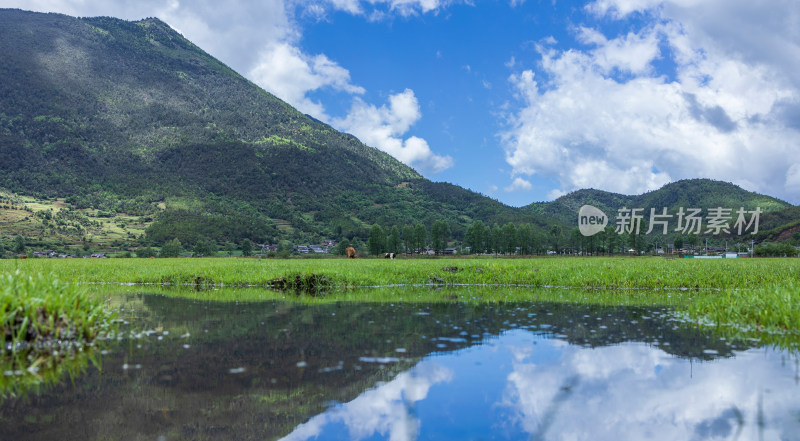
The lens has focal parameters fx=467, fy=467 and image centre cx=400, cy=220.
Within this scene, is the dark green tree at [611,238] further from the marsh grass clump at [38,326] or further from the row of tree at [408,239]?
the marsh grass clump at [38,326]

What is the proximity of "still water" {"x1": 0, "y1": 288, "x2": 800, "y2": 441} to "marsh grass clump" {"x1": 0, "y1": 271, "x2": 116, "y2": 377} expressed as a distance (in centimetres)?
87

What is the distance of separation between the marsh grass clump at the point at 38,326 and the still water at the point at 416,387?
2.85ft

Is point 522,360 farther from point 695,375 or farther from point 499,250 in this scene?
point 499,250

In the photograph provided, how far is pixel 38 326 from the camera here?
10414 millimetres

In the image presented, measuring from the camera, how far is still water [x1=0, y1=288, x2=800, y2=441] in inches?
268

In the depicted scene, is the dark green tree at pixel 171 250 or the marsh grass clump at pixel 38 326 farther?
the dark green tree at pixel 171 250

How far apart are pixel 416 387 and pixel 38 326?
28.1 feet

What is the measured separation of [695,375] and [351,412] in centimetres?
706

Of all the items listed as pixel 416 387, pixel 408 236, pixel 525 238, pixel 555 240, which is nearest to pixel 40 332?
pixel 416 387

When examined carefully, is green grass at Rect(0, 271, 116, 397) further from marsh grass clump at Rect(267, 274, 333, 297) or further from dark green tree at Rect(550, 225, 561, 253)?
dark green tree at Rect(550, 225, 561, 253)

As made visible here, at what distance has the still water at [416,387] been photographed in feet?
22.3

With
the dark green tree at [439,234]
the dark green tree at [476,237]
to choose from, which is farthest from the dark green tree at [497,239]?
the dark green tree at [439,234]

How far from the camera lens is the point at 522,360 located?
10742mm

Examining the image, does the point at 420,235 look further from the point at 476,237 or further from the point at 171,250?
the point at 171,250
